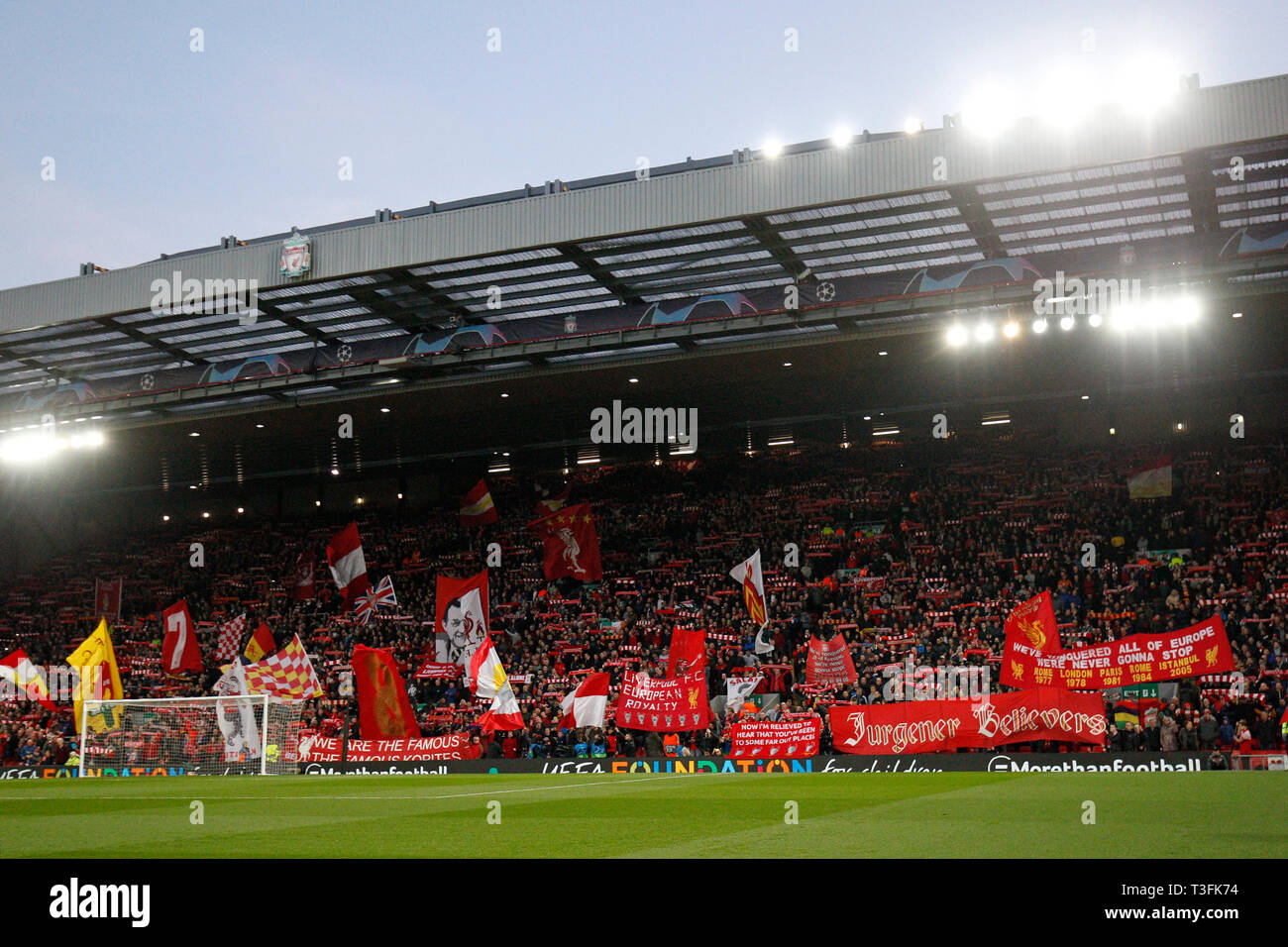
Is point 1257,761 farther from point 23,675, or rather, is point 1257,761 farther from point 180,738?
point 23,675

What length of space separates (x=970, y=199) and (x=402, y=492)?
2896 centimetres

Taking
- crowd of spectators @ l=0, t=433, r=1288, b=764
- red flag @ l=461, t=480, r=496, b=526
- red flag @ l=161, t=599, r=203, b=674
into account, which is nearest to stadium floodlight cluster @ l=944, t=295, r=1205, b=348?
crowd of spectators @ l=0, t=433, r=1288, b=764

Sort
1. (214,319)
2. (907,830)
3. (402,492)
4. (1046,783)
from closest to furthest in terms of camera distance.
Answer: (907,830) → (1046,783) → (214,319) → (402,492)

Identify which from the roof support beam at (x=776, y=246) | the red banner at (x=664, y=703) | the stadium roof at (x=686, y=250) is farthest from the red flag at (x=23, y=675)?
the roof support beam at (x=776, y=246)

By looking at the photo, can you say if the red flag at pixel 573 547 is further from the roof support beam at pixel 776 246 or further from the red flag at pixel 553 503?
the roof support beam at pixel 776 246

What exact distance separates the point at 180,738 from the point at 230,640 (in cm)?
1012

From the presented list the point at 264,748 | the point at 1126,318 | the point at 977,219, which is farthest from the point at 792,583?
the point at 264,748

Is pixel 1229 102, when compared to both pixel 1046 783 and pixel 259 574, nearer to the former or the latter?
pixel 1046 783

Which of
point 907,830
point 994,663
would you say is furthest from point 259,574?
point 907,830

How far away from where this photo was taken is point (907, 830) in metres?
8.63

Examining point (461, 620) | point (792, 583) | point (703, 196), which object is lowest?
point (461, 620)

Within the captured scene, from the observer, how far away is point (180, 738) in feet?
93.4

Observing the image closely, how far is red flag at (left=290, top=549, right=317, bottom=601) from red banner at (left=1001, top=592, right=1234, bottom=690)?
2579 centimetres

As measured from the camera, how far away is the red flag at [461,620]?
34344 mm
